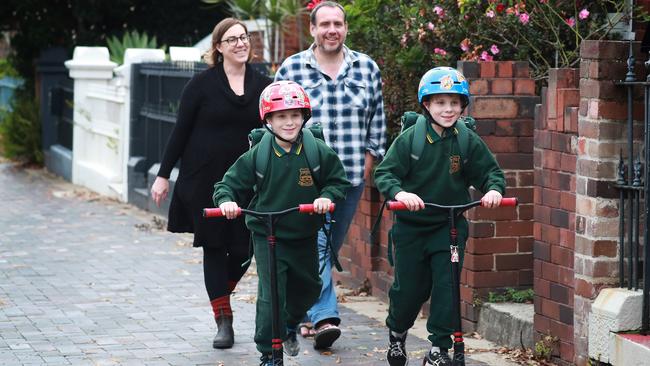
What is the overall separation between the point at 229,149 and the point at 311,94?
60 centimetres

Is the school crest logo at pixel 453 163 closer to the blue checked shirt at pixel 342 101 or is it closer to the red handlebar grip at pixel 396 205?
the red handlebar grip at pixel 396 205

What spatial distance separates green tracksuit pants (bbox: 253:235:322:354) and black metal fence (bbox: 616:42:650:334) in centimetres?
159

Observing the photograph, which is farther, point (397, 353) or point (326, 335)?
point (326, 335)

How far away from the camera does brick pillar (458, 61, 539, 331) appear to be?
311 inches

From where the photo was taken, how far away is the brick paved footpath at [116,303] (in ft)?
24.6

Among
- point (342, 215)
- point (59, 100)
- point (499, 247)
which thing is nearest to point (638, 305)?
point (499, 247)

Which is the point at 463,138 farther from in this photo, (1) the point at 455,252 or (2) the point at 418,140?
(1) the point at 455,252

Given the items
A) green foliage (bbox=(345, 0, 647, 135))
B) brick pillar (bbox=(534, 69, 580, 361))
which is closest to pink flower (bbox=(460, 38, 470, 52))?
green foliage (bbox=(345, 0, 647, 135))

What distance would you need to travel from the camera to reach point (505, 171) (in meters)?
7.98

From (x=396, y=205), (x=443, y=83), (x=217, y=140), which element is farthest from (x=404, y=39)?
(x=396, y=205)

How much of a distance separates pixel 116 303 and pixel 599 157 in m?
4.01

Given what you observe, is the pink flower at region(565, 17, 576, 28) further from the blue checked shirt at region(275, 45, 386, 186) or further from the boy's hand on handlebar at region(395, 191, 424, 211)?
the boy's hand on handlebar at region(395, 191, 424, 211)

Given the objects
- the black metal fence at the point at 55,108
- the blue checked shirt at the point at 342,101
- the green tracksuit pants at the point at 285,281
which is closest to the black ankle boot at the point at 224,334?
the green tracksuit pants at the point at 285,281

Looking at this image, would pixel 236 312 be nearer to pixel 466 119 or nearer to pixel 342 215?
pixel 342 215
